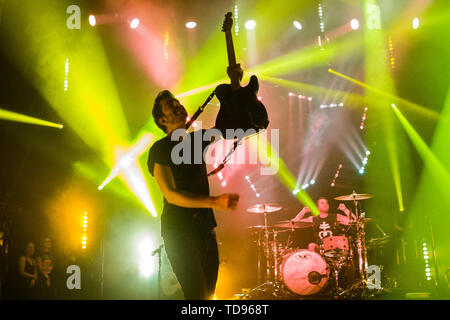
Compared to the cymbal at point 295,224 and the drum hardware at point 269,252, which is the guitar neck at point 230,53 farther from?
the cymbal at point 295,224

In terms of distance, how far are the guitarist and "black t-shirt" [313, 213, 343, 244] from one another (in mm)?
6292

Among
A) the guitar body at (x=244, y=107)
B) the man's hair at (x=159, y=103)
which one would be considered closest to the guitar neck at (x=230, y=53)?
the guitar body at (x=244, y=107)

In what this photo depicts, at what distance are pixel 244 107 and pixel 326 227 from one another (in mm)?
6388

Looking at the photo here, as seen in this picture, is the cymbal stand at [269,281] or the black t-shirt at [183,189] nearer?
the black t-shirt at [183,189]

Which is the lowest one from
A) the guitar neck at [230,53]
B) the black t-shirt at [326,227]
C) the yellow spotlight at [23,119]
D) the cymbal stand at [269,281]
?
the cymbal stand at [269,281]

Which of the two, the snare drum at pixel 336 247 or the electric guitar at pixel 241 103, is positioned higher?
the electric guitar at pixel 241 103

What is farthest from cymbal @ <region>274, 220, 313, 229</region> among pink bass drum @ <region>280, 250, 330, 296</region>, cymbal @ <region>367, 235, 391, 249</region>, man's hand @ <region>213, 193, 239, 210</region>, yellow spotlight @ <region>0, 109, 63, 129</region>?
man's hand @ <region>213, 193, 239, 210</region>

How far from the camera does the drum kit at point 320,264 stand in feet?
24.6

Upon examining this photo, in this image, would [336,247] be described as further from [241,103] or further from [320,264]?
[241,103]

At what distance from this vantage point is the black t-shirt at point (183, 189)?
2.42m

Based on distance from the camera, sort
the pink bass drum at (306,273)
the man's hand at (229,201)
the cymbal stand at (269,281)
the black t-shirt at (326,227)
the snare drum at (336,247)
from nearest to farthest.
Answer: the man's hand at (229,201), the pink bass drum at (306,273), the cymbal stand at (269,281), the snare drum at (336,247), the black t-shirt at (326,227)

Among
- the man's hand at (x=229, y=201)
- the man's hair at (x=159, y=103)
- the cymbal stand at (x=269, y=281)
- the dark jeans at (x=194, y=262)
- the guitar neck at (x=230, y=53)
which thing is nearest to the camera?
the man's hand at (x=229, y=201)

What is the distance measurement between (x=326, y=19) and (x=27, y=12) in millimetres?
6403
